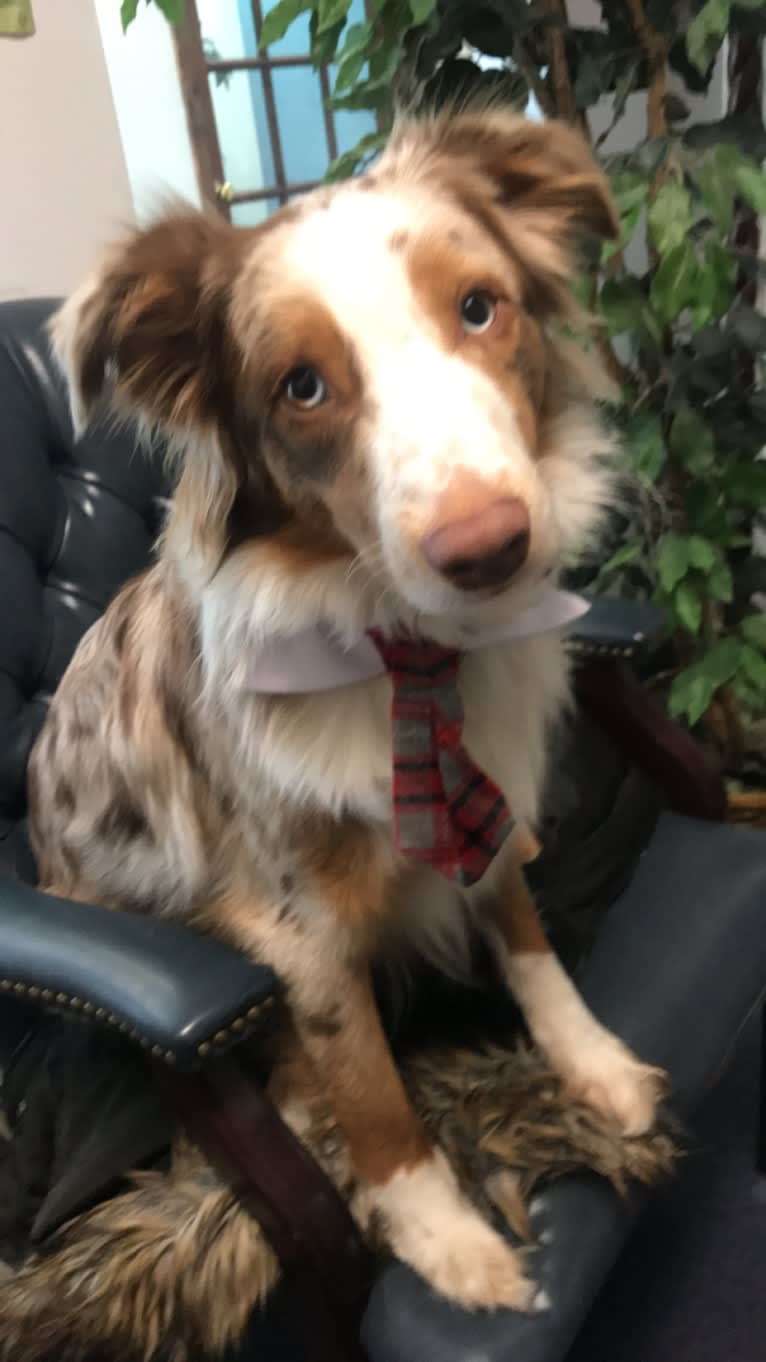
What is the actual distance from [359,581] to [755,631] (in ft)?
3.43

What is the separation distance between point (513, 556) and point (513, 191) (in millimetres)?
512

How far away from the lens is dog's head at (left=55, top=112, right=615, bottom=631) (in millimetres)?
790

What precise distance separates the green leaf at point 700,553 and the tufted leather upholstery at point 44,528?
868 mm

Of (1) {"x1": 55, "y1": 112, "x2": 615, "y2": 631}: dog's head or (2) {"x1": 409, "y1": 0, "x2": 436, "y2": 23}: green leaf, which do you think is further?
(2) {"x1": 409, "y1": 0, "x2": 436, "y2": 23}: green leaf

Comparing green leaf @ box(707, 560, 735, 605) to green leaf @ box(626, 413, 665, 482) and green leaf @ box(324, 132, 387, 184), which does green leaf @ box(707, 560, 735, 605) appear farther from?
green leaf @ box(324, 132, 387, 184)

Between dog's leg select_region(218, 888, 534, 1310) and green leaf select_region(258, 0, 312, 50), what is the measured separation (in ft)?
4.29

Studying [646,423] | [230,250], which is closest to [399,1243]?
[230,250]

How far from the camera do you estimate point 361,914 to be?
3.45 feet

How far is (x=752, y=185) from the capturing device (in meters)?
1.37

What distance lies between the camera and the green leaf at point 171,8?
1.38 meters

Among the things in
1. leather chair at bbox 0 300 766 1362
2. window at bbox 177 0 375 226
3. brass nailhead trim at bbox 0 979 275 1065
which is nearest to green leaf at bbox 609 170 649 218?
leather chair at bbox 0 300 766 1362

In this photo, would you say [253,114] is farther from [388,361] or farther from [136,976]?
[136,976]

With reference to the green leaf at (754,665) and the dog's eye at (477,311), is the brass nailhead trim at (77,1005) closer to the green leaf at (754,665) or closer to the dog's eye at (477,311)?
the dog's eye at (477,311)

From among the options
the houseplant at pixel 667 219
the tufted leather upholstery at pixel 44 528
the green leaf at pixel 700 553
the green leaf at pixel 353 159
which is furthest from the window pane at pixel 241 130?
the green leaf at pixel 700 553
